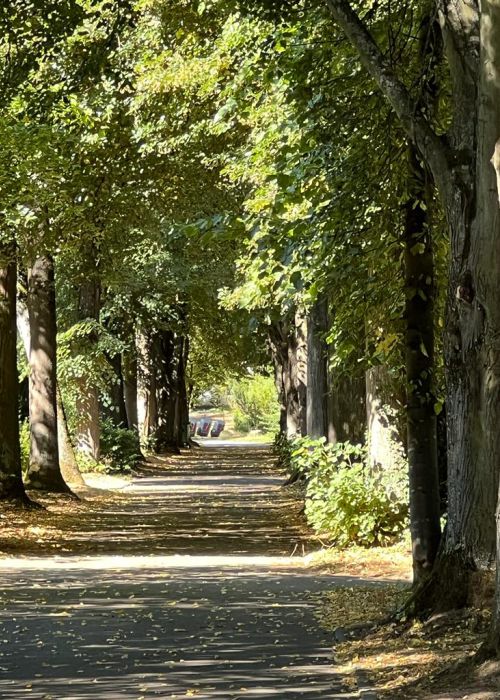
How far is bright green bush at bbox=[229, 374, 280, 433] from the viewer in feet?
363

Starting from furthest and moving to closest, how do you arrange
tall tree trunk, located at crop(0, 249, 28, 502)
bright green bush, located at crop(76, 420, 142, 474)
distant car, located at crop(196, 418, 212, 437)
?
1. distant car, located at crop(196, 418, 212, 437)
2. bright green bush, located at crop(76, 420, 142, 474)
3. tall tree trunk, located at crop(0, 249, 28, 502)

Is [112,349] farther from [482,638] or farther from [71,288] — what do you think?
[482,638]

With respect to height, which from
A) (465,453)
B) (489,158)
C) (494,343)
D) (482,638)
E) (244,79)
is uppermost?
(244,79)

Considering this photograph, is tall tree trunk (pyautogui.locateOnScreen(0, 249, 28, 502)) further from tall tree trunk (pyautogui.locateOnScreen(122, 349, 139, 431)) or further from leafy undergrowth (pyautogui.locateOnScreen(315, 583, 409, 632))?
tall tree trunk (pyautogui.locateOnScreen(122, 349, 139, 431))

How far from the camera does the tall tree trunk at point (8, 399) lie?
2347 centimetres

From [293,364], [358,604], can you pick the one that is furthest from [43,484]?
[293,364]

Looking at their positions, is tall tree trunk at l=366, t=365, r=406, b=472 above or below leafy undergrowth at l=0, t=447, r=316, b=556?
above

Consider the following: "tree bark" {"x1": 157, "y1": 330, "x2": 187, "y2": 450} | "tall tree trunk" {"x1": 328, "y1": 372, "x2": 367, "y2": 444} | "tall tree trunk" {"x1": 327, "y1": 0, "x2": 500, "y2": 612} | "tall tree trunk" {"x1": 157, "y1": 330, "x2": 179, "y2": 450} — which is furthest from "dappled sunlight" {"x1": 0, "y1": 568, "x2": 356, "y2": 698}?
"tall tree trunk" {"x1": 157, "y1": 330, "x2": 179, "y2": 450}

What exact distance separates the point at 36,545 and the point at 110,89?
24.9ft

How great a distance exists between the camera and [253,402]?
119m

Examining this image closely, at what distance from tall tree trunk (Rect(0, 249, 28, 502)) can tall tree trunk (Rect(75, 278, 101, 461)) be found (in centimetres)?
1180

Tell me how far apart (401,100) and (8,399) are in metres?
15.2

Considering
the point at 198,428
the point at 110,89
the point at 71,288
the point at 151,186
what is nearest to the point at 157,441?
the point at 71,288

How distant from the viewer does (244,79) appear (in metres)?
17.8
